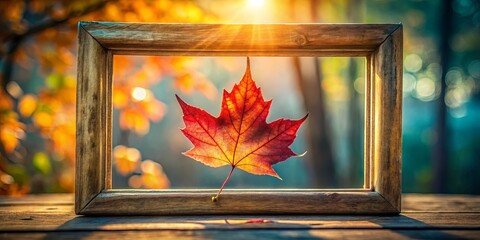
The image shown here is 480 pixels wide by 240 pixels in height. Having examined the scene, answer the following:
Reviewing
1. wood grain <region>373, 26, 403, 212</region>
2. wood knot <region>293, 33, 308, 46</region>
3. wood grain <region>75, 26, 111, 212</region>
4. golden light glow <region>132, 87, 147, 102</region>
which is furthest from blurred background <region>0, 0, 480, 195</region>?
wood grain <region>373, 26, 403, 212</region>

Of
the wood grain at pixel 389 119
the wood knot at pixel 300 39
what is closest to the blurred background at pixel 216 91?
the wood knot at pixel 300 39

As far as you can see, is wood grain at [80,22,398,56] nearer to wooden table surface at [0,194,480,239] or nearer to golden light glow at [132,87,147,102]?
wooden table surface at [0,194,480,239]

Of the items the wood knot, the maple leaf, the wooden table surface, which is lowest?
the wooden table surface

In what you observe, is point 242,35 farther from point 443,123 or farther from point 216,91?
point 216,91

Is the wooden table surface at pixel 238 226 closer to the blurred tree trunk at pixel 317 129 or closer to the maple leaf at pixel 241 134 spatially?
the maple leaf at pixel 241 134

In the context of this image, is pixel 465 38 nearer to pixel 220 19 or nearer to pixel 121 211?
pixel 220 19

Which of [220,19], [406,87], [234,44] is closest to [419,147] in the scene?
[406,87]
